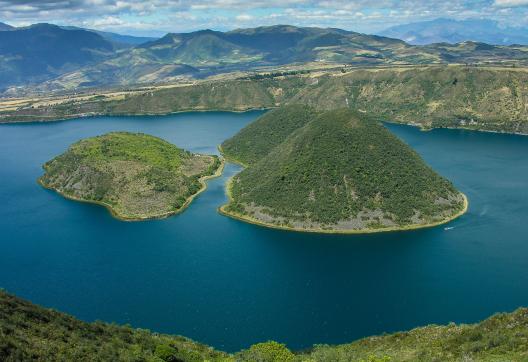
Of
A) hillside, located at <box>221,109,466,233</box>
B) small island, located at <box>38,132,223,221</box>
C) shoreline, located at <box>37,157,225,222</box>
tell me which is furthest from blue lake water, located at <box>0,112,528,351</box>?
small island, located at <box>38,132,223,221</box>

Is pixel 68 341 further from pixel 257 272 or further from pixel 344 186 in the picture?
pixel 344 186

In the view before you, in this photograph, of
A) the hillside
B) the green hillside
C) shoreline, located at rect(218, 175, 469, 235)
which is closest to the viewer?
shoreline, located at rect(218, 175, 469, 235)

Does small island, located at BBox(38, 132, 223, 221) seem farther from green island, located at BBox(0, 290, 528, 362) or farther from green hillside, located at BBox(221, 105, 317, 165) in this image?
green island, located at BBox(0, 290, 528, 362)

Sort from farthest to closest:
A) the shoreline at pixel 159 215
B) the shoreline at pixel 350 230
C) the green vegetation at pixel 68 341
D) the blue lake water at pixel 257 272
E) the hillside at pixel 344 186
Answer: the shoreline at pixel 159 215 < the hillside at pixel 344 186 < the shoreline at pixel 350 230 < the blue lake water at pixel 257 272 < the green vegetation at pixel 68 341

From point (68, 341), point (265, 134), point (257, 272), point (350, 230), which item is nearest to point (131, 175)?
point (265, 134)

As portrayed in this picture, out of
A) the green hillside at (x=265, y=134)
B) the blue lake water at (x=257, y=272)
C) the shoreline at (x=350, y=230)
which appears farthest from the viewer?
the green hillside at (x=265, y=134)

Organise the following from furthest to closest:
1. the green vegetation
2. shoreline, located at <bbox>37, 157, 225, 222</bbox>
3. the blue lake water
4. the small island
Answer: the small island, shoreline, located at <bbox>37, 157, 225, 222</bbox>, the blue lake water, the green vegetation

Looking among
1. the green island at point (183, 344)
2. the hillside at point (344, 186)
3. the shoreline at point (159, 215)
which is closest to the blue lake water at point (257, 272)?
the shoreline at point (159, 215)

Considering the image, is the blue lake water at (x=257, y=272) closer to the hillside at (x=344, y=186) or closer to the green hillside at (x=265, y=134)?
the hillside at (x=344, y=186)
